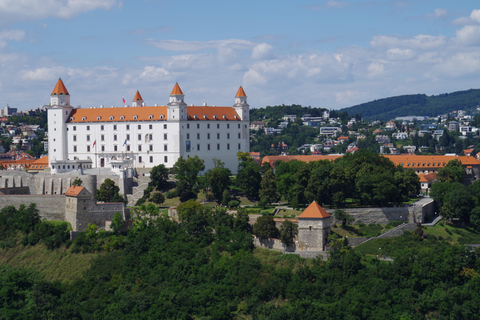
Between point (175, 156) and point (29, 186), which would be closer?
point (29, 186)

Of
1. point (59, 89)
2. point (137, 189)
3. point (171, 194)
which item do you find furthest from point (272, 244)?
point (59, 89)

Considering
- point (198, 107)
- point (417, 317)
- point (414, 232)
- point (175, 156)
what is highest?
point (198, 107)

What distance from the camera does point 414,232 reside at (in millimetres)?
56125

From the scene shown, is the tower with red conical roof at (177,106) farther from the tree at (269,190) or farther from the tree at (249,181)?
the tree at (269,190)

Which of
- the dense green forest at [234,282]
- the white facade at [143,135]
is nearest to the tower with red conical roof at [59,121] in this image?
the white facade at [143,135]

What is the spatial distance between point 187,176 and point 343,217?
18.3m

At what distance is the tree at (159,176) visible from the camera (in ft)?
235

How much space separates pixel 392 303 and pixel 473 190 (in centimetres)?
1909

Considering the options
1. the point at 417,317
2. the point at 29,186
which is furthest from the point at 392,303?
the point at 29,186

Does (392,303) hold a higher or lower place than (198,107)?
lower

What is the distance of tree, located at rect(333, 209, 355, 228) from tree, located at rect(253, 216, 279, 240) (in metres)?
5.05

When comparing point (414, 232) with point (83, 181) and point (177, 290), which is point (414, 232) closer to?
point (177, 290)

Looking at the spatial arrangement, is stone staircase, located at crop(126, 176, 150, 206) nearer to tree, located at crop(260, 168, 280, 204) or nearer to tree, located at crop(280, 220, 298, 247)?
tree, located at crop(260, 168, 280, 204)

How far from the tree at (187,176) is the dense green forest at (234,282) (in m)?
9.61
